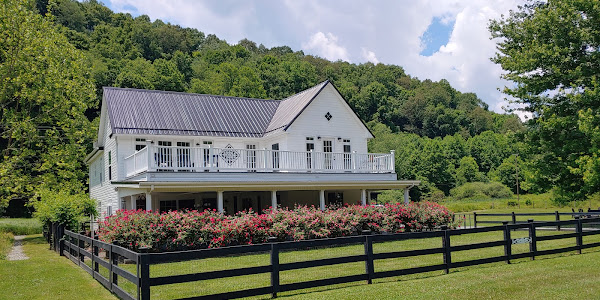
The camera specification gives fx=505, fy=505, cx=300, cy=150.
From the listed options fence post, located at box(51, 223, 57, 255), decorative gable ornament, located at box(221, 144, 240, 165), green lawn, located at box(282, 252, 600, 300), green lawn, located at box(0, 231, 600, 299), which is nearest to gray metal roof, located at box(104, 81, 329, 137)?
decorative gable ornament, located at box(221, 144, 240, 165)

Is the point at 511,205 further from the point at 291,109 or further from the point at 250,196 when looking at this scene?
the point at 250,196

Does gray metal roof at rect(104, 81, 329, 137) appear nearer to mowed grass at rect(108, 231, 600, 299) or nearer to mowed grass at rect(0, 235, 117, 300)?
mowed grass at rect(0, 235, 117, 300)

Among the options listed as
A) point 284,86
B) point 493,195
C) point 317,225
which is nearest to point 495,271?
point 317,225

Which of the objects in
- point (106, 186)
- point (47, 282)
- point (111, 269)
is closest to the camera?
point (111, 269)

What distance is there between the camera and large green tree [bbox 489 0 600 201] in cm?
2118

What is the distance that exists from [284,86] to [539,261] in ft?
173

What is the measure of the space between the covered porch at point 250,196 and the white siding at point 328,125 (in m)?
2.40

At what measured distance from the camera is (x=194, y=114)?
25.7 metres

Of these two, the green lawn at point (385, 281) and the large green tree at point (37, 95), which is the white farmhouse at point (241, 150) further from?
the green lawn at point (385, 281)

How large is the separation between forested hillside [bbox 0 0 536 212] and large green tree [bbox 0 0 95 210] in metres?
18.3

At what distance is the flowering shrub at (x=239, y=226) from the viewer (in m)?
15.4

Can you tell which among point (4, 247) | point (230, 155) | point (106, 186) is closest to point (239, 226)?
point (230, 155)

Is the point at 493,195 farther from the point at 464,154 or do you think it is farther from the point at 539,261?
the point at 539,261

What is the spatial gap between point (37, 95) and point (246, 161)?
610 inches
